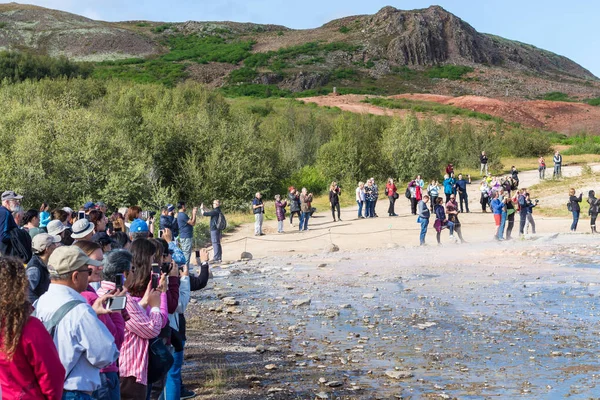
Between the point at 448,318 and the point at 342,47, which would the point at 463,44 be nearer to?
the point at 342,47

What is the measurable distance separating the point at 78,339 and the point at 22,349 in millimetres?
573

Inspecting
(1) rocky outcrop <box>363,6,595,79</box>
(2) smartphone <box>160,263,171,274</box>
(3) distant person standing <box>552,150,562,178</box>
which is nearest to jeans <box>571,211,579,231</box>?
(3) distant person standing <box>552,150,562,178</box>

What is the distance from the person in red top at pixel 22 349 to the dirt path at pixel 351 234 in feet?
61.3

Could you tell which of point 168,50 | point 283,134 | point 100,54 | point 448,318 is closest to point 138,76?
point 100,54

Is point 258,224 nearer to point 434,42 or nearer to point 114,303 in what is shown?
point 114,303

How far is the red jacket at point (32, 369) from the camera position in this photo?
12.3ft

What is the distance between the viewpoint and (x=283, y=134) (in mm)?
Result: 57062

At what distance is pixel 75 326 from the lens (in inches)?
169

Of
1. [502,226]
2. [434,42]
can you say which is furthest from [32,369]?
[434,42]

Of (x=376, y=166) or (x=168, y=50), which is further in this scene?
(x=168, y=50)

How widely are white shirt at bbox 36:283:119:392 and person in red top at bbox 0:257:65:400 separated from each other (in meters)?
0.44

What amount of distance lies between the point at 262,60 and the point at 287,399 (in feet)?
400

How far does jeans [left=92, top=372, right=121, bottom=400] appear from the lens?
4750 mm

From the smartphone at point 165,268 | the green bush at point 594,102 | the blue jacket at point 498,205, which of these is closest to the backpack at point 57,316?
the smartphone at point 165,268
